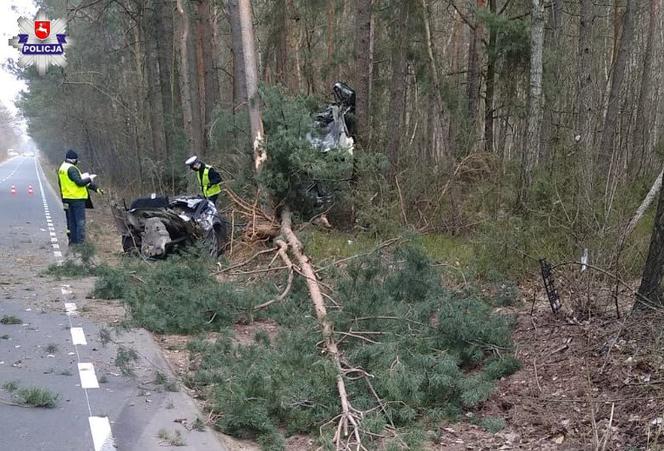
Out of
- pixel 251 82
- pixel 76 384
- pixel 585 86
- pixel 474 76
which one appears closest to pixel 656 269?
pixel 76 384

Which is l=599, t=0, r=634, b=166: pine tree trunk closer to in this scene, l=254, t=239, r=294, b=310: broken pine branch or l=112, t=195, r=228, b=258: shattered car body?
l=254, t=239, r=294, b=310: broken pine branch

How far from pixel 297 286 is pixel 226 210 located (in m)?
3.87

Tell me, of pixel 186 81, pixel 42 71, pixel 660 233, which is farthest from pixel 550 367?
pixel 42 71

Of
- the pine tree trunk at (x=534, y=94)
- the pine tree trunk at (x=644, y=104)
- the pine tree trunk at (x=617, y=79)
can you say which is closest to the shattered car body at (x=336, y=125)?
the pine tree trunk at (x=534, y=94)

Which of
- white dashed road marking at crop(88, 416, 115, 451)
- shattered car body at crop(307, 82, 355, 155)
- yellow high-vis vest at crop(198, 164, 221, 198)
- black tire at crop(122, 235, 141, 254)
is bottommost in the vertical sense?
white dashed road marking at crop(88, 416, 115, 451)

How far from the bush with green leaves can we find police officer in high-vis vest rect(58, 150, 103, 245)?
20.9ft

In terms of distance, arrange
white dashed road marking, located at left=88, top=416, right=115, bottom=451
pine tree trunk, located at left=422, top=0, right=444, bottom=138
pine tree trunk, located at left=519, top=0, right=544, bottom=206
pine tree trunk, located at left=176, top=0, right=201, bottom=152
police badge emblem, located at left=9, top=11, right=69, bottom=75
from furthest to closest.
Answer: police badge emblem, located at left=9, top=11, right=69, bottom=75
pine tree trunk, located at left=176, top=0, right=201, bottom=152
pine tree trunk, located at left=422, top=0, right=444, bottom=138
pine tree trunk, located at left=519, top=0, right=544, bottom=206
white dashed road marking, located at left=88, top=416, right=115, bottom=451

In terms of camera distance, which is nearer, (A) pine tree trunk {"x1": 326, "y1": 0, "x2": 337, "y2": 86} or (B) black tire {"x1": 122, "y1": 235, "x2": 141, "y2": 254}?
(B) black tire {"x1": 122, "y1": 235, "x2": 141, "y2": 254}

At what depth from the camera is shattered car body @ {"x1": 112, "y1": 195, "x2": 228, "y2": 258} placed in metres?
10.8

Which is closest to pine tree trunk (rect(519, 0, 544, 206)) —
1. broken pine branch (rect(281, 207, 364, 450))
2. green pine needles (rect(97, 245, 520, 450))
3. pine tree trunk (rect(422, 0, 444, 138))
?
green pine needles (rect(97, 245, 520, 450))

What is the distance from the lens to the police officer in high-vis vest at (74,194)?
1238cm

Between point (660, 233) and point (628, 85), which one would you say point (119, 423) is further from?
point (628, 85)

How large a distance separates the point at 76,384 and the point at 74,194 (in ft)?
25.1

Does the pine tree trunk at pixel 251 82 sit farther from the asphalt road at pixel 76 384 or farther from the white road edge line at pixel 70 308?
the white road edge line at pixel 70 308
